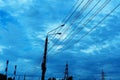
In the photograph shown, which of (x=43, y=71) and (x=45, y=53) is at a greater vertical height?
(x=45, y=53)

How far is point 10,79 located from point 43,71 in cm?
7590

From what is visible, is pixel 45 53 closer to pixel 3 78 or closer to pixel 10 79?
pixel 3 78

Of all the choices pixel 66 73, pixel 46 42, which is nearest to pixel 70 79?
pixel 66 73

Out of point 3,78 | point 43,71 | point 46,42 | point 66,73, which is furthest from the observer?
point 3,78

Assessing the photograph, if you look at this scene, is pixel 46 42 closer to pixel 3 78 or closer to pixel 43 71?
pixel 43 71

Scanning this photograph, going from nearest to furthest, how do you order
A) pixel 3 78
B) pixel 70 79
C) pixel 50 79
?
pixel 3 78, pixel 70 79, pixel 50 79

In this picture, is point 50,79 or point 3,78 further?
point 50,79

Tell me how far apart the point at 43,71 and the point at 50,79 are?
319 feet

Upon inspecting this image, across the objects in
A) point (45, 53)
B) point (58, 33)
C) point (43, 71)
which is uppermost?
point (58, 33)

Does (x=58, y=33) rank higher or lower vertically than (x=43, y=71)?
higher

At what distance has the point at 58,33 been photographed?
105ft

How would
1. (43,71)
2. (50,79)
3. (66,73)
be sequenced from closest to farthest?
(43,71)
(66,73)
(50,79)

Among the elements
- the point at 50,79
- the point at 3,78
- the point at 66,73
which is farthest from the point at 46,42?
the point at 50,79

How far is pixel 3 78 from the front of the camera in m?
83.6
